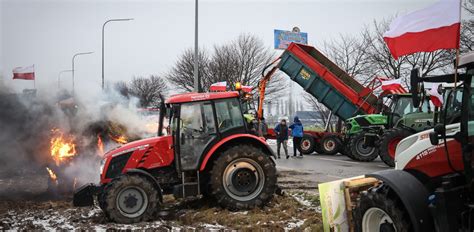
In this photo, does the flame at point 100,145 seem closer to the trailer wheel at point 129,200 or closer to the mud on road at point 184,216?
the mud on road at point 184,216

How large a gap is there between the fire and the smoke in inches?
9.3

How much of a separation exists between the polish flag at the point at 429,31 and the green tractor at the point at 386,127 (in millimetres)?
7603

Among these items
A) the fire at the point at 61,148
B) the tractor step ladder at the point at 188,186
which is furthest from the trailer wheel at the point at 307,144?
the tractor step ladder at the point at 188,186

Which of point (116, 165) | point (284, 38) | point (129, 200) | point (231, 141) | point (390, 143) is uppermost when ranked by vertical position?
point (284, 38)

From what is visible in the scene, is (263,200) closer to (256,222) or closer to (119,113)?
(256,222)

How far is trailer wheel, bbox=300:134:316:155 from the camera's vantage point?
66.0ft

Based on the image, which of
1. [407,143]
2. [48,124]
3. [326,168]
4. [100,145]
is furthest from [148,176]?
[326,168]

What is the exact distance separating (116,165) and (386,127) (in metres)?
10.6

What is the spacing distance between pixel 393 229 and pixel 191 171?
4352 mm

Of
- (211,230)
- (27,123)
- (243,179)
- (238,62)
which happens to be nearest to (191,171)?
(243,179)

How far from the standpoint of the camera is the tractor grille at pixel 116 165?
7.83m

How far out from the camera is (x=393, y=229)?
438cm

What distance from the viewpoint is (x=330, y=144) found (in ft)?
64.7

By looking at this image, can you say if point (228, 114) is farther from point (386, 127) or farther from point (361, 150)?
point (361, 150)
